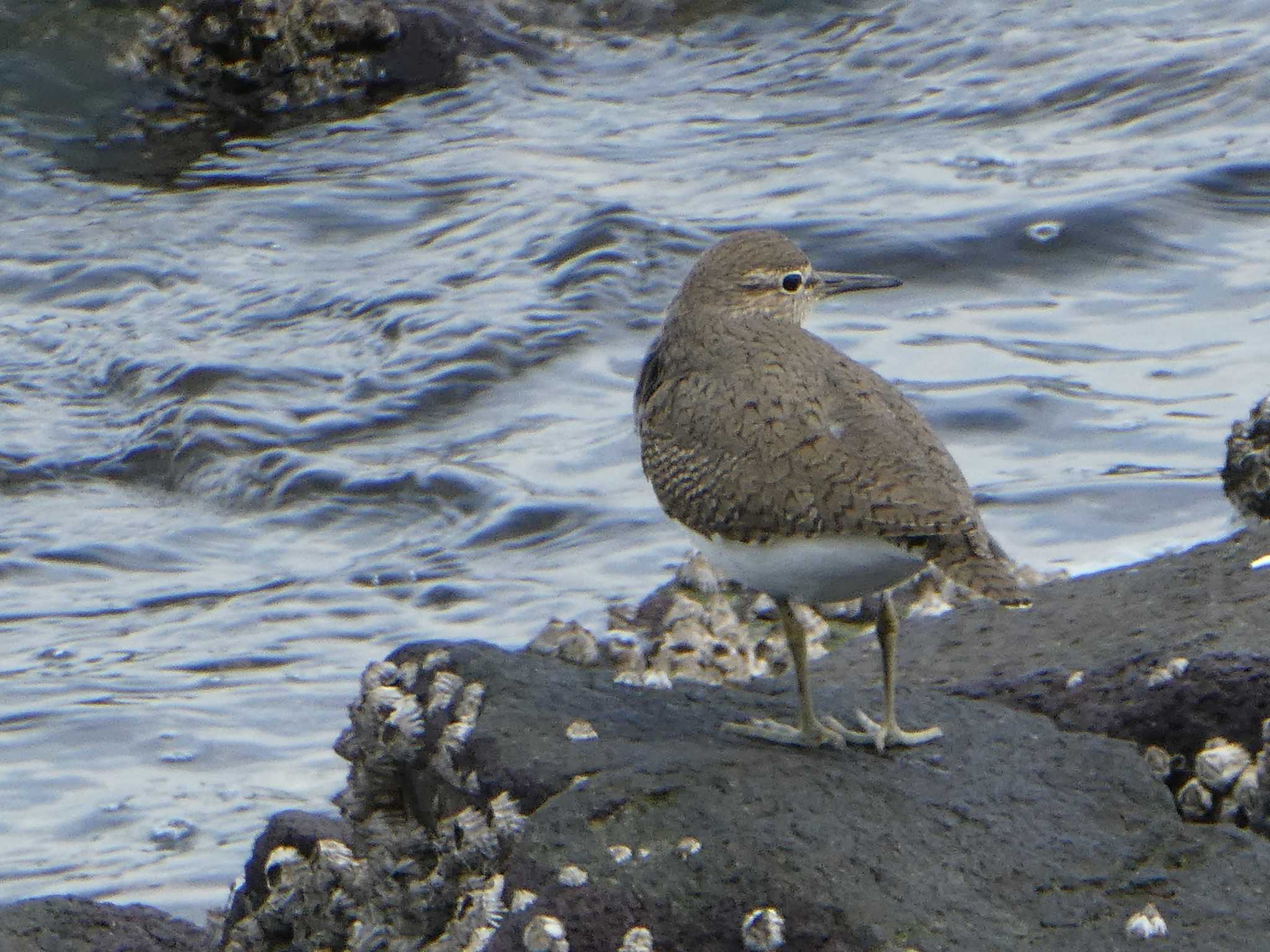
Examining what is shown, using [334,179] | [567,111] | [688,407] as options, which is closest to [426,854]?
[688,407]

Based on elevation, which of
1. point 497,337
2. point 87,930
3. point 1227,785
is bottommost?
point 497,337

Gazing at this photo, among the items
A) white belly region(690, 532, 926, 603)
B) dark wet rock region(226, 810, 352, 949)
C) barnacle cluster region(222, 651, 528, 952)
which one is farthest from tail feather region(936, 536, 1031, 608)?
dark wet rock region(226, 810, 352, 949)

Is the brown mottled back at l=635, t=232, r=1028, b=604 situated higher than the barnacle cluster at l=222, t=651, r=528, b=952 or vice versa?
the brown mottled back at l=635, t=232, r=1028, b=604

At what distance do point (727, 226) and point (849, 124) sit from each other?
7.10 ft

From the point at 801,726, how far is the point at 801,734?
75 millimetres

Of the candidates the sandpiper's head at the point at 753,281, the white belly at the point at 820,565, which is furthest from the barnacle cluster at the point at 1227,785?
the sandpiper's head at the point at 753,281

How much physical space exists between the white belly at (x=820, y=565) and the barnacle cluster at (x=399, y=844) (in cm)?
73

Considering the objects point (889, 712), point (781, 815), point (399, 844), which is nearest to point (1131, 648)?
point (889, 712)

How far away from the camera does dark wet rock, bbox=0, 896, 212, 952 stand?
171 inches

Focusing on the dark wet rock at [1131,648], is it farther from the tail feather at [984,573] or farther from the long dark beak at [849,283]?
the long dark beak at [849,283]

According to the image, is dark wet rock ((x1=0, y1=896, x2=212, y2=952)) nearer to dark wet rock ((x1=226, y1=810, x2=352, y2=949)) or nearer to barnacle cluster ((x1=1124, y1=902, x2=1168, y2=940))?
dark wet rock ((x1=226, y1=810, x2=352, y2=949))

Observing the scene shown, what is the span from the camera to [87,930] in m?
4.44

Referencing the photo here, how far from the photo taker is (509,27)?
14539 mm

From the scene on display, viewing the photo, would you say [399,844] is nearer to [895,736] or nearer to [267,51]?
[895,736]
